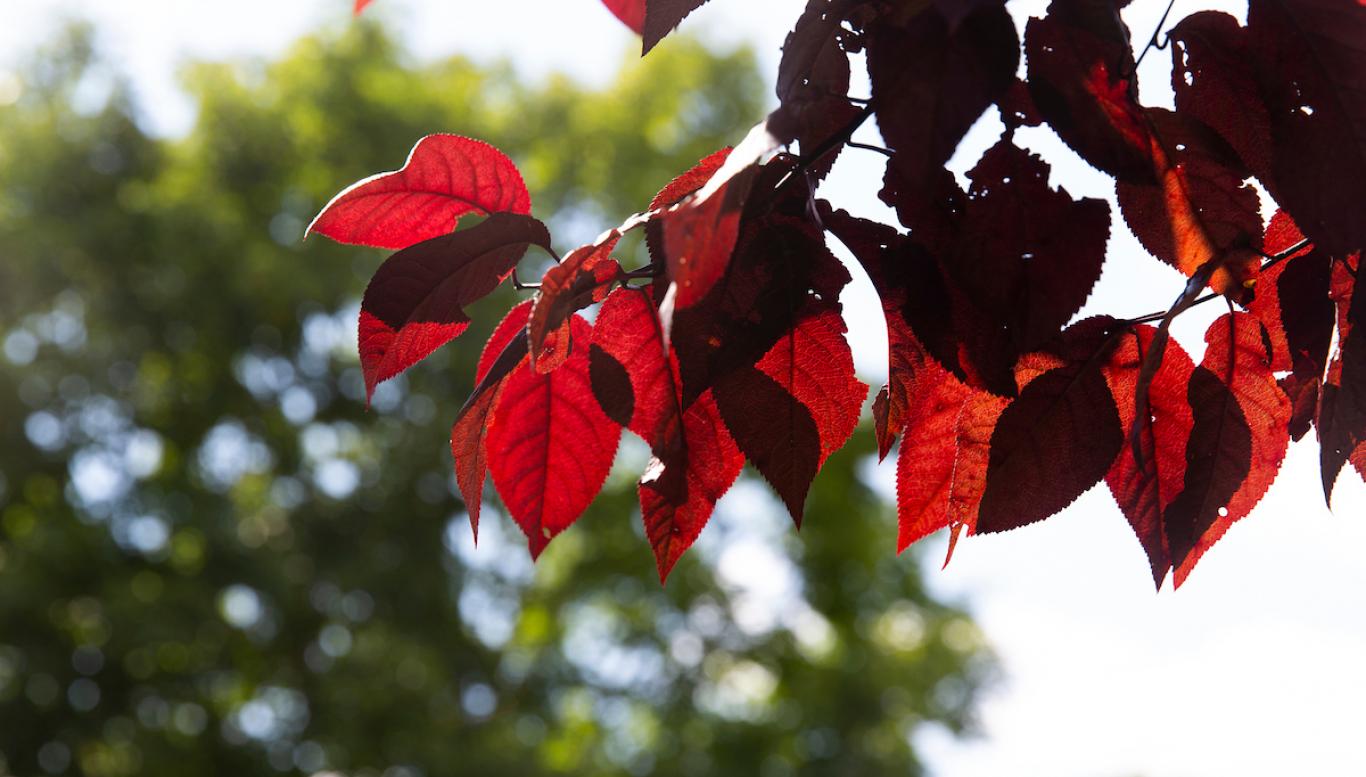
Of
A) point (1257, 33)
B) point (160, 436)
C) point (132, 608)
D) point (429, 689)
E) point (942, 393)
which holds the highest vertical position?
point (160, 436)

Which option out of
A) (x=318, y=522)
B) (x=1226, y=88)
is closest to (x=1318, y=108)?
(x=1226, y=88)

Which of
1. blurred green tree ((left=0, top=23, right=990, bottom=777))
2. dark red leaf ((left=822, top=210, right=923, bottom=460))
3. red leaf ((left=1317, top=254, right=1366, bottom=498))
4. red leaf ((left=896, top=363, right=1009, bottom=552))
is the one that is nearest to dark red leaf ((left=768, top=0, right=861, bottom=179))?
dark red leaf ((left=822, top=210, right=923, bottom=460))

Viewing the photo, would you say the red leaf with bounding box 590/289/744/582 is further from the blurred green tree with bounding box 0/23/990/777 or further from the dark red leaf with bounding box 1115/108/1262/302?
the blurred green tree with bounding box 0/23/990/777

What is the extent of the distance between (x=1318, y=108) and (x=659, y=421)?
0.32 meters

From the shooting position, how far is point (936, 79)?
1.41 feet

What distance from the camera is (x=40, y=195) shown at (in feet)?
33.9

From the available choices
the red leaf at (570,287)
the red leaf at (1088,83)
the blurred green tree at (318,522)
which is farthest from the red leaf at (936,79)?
the blurred green tree at (318,522)

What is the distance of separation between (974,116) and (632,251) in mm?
11009

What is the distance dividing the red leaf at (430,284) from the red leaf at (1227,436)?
339 millimetres

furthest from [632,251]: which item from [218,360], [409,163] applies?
[409,163]

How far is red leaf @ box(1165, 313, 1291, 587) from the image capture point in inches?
21.6

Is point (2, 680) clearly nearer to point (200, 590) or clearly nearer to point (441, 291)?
point (200, 590)

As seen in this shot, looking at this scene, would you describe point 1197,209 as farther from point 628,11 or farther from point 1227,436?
point 628,11

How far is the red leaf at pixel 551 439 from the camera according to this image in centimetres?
59
